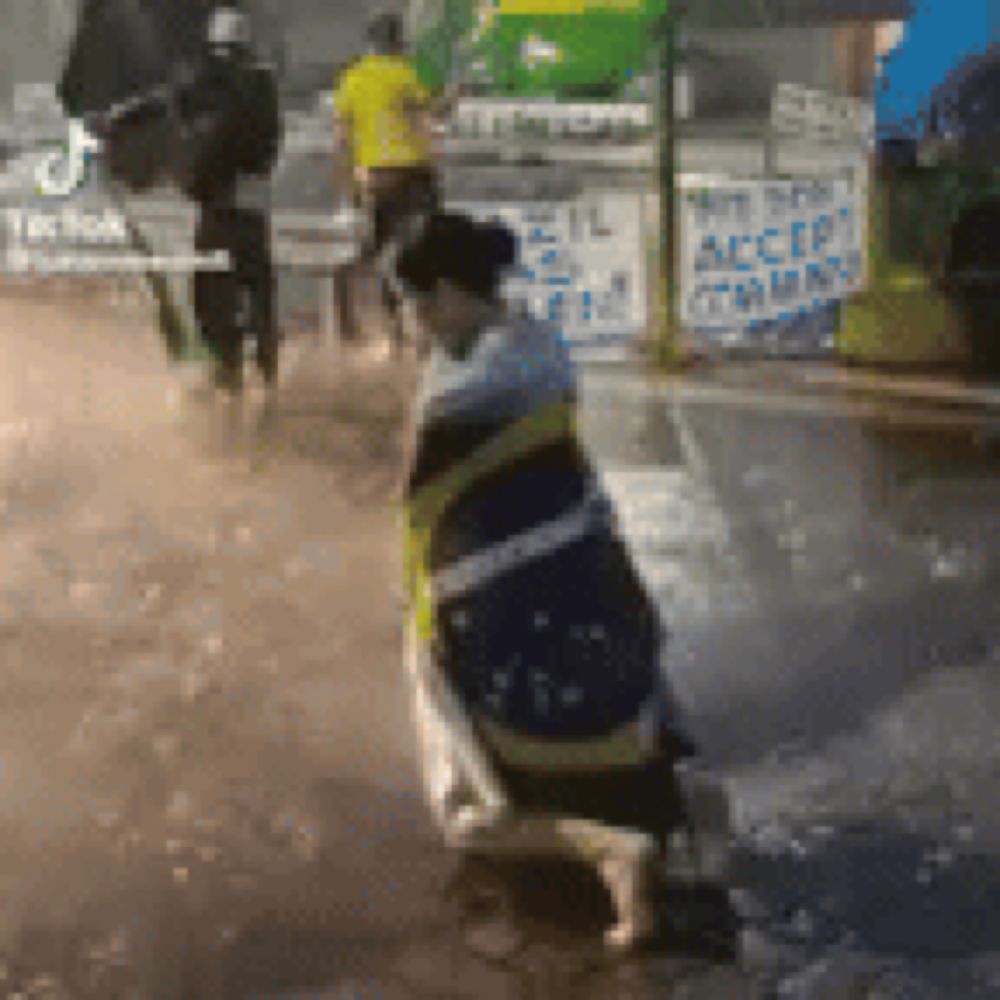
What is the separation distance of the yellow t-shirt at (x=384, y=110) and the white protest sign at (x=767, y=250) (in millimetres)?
1781

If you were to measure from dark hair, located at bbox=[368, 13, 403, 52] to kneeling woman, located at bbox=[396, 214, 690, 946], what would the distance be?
19.9 ft

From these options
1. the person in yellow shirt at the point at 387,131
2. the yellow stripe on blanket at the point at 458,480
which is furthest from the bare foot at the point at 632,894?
the person in yellow shirt at the point at 387,131

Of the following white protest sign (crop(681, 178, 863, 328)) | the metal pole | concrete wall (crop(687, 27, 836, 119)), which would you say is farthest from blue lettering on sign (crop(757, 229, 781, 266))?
concrete wall (crop(687, 27, 836, 119))

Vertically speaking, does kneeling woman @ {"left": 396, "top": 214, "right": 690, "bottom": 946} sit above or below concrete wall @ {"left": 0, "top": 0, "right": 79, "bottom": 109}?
below

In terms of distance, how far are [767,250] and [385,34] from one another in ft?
9.11

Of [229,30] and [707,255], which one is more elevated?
[229,30]

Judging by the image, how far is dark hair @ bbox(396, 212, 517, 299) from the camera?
3.72m

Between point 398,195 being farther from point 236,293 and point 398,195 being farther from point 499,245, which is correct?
point 499,245

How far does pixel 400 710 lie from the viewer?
5582 millimetres

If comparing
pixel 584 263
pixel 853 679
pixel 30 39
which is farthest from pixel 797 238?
pixel 30 39

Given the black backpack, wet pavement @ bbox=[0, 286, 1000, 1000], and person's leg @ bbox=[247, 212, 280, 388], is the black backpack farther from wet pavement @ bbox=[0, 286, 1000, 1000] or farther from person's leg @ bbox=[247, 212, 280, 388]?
wet pavement @ bbox=[0, 286, 1000, 1000]

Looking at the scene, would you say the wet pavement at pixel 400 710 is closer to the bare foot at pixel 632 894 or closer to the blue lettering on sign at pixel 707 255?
the bare foot at pixel 632 894

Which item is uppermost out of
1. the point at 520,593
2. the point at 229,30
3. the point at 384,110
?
the point at 229,30

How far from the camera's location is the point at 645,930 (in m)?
3.95
